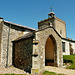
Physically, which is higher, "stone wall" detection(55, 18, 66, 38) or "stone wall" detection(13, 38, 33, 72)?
"stone wall" detection(55, 18, 66, 38)

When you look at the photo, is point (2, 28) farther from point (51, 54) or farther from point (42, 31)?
point (51, 54)

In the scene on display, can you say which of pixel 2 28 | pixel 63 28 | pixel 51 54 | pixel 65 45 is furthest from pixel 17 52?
pixel 63 28

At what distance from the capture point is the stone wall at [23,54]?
27.0ft

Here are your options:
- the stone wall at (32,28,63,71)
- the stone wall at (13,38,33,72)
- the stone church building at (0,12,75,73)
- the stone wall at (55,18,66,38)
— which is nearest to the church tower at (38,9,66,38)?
the stone wall at (55,18,66,38)

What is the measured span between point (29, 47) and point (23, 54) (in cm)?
128

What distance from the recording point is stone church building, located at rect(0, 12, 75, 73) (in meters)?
8.00

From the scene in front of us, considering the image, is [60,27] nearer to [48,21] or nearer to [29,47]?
[48,21]

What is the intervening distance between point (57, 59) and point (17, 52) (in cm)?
478

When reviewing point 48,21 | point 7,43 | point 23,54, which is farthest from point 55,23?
point 23,54

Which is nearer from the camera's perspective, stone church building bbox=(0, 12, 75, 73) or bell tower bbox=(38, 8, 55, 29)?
stone church building bbox=(0, 12, 75, 73)

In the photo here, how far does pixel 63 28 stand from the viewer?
29.4 meters

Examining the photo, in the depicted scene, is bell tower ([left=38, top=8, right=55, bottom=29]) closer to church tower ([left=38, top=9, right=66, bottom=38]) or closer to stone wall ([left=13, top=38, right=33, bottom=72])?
church tower ([left=38, top=9, right=66, bottom=38])

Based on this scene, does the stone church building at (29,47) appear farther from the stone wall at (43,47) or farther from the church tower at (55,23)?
the church tower at (55,23)

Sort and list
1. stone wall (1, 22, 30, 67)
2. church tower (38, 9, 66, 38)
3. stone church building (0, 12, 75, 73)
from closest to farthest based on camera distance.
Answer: stone church building (0, 12, 75, 73) → stone wall (1, 22, 30, 67) → church tower (38, 9, 66, 38)
